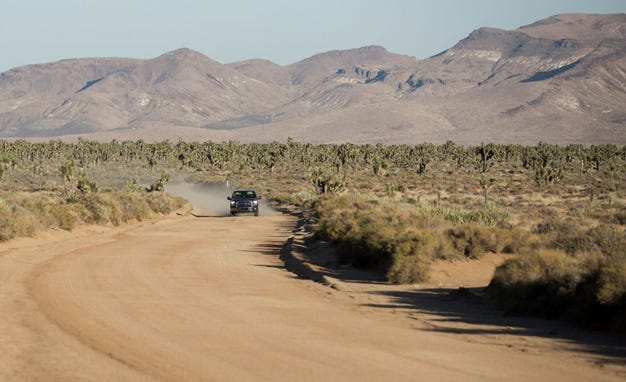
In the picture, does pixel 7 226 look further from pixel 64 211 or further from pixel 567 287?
pixel 567 287

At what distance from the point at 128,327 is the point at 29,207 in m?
18.7

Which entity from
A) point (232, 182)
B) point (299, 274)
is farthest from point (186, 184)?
point (299, 274)

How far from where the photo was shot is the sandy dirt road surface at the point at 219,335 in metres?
9.09

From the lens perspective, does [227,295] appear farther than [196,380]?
Yes

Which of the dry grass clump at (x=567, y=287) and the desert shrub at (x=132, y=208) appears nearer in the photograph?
the dry grass clump at (x=567, y=287)

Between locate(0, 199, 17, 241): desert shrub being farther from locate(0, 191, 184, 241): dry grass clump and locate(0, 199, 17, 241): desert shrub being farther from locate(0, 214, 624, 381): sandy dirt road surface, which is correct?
locate(0, 214, 624, 381): sandy dirt road surface

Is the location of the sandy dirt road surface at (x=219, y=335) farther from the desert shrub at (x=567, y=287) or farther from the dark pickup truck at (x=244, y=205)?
the dark pickup truck at (x=244, y=205)

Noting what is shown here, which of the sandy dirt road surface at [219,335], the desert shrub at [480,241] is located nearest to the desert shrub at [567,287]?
the sandy dirt road surface at [219,335]

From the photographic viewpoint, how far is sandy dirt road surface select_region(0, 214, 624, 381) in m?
9.09

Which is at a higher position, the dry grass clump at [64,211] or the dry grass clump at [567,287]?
→ the dry grass clump at [567,287]

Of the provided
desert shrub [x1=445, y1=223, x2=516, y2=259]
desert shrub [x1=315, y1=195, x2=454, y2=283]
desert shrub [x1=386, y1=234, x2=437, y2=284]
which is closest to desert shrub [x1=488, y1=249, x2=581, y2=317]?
desert shrub [x1=386, y1=234, x2=437, y2=284]

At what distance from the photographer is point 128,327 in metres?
11.6

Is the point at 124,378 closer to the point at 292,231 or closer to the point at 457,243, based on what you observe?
the point at 457,243

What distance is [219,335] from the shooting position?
11117 mm
